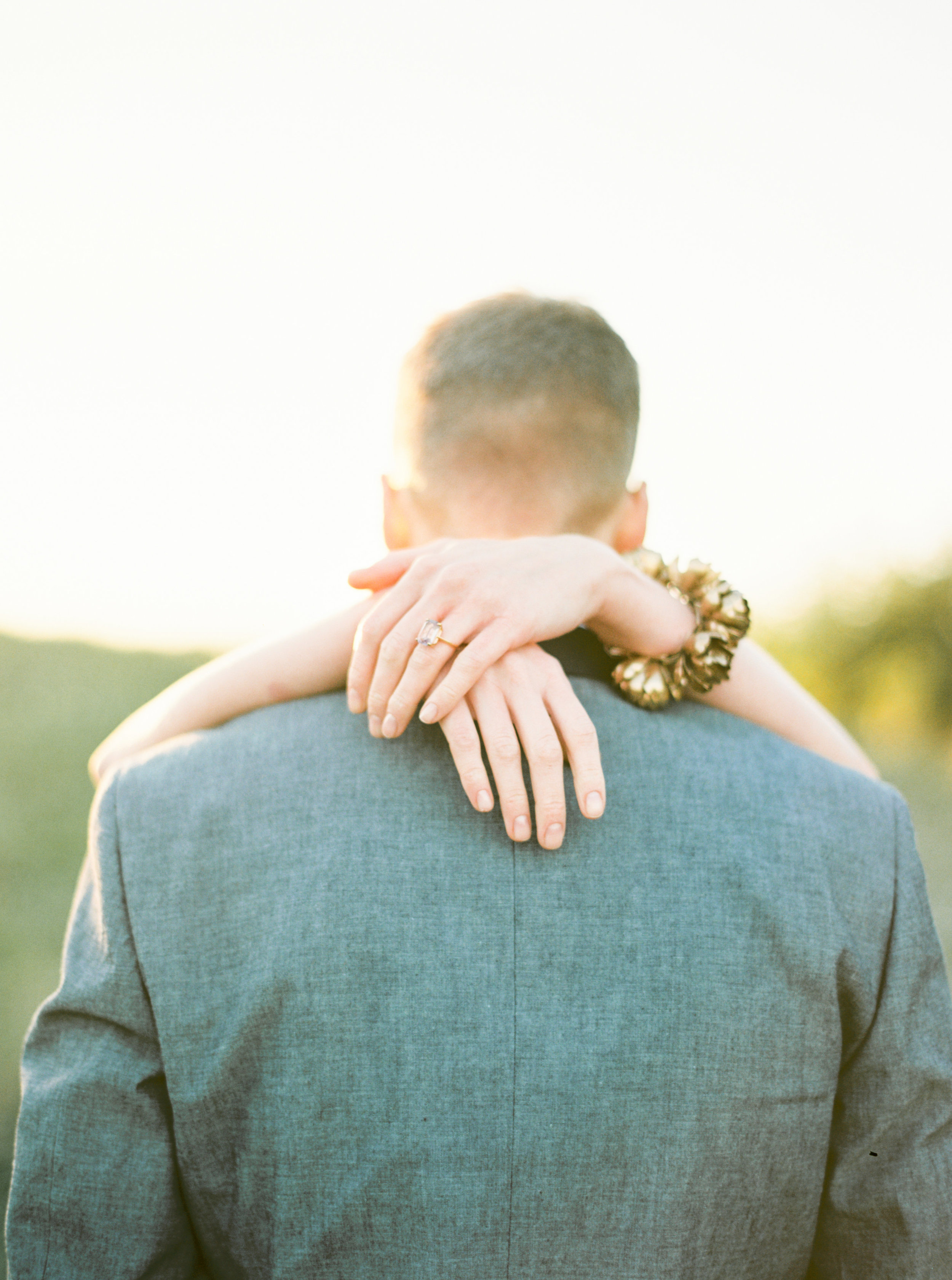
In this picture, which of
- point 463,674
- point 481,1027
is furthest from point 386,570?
point 481,1027

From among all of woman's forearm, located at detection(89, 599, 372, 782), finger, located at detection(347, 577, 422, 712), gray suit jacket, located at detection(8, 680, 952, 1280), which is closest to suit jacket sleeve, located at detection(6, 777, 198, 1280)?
gray suit jacket, located at detection(8, 680, 952, 1280)

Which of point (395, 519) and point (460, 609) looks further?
point (395, 519)

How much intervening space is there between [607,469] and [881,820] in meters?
0.70

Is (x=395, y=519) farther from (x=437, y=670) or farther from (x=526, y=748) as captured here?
(x=526, y=748)

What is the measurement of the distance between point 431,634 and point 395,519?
414mm

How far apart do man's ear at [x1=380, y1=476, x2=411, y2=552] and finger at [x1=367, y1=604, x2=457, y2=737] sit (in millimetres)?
348

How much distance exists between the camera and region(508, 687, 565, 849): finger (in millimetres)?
1257

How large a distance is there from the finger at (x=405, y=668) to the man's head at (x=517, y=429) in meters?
0.28

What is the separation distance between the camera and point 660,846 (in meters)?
1.32

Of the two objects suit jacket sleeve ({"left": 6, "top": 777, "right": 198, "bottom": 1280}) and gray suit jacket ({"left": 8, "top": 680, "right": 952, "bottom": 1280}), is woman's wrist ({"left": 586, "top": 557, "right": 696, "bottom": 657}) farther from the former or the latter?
suit jacket sleeve ({"left": 6, "top": 777, "right": 198, "bottom": 1280})

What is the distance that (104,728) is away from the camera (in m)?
9.24

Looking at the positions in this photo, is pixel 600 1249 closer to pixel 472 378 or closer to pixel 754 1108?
pixel 754 1108

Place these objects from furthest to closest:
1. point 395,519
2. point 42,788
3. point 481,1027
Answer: point 42,788 < point 395,519 < point 481,1027

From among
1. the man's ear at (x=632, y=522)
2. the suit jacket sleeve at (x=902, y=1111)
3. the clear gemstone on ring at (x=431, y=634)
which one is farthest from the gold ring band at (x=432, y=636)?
the suit jacket sleeve at (x=902, y=1111)
